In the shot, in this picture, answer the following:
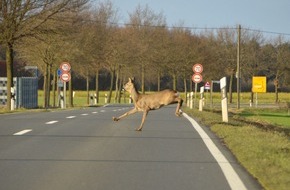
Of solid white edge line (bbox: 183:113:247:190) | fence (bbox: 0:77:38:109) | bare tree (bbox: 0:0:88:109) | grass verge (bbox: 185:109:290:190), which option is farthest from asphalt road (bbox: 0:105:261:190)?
fence (bbox: 0:77:38:109)

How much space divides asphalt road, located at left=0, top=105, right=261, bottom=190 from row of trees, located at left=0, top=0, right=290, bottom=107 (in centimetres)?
1999

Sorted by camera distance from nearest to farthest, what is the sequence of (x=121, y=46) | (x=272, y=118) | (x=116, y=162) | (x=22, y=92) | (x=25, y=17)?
(x=116, y=162)
(x=25, y=17)
(x=272, y=118)
(x=22, y=92)
(x=121, y=46)

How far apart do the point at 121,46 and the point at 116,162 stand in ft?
167

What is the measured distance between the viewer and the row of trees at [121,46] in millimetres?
32969

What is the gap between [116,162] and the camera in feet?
28.8

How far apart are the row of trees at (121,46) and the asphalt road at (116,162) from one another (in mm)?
19988

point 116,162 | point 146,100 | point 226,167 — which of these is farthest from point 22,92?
point 226,167

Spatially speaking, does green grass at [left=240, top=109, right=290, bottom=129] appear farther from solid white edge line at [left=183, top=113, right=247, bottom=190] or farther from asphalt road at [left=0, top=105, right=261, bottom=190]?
solid white edge line at [left=183, top=113, right=247, bottom=190]

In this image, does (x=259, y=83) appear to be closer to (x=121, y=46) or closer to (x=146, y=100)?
(x=121, y=46)

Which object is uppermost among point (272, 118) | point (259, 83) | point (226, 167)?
point (259, 83)

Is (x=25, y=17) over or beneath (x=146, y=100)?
over

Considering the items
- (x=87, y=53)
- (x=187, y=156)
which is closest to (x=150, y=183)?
(x=187, y=156)

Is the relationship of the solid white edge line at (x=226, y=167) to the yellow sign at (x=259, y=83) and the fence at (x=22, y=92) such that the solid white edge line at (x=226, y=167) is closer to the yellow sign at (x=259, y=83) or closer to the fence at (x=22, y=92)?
the fence at (x=22, y=92)

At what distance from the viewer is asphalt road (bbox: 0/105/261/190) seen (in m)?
7.00
